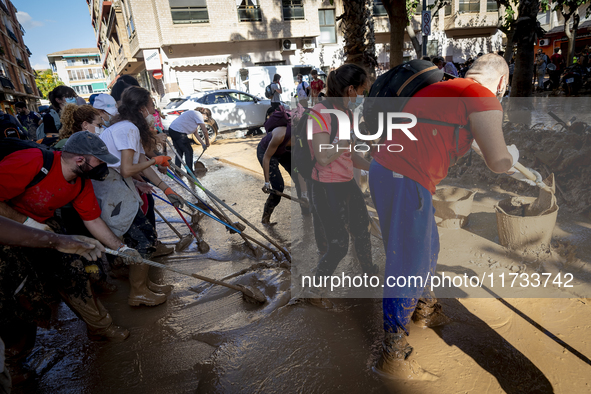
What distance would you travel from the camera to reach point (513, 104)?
21.6ft

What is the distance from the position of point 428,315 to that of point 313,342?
87 centimetres

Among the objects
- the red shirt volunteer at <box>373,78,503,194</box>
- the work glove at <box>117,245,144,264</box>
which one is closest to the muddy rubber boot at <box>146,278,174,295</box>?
the work glove at <box>117,245,144,264</box>

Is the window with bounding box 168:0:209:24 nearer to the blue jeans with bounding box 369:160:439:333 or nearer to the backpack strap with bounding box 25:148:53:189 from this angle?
the backpack strap with bounding box 25:148:53:189

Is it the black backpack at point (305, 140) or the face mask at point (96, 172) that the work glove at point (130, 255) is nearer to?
the face mask at point (96, 172)

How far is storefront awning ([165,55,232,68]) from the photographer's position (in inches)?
811

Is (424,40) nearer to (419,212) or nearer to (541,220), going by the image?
(541,220)

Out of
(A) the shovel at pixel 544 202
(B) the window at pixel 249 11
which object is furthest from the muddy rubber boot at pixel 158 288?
(B) the window at pixel 249 11

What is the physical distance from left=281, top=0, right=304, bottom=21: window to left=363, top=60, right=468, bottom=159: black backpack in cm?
2285

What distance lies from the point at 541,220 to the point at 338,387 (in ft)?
7.87

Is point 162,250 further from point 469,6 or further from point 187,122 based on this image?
point 469,6

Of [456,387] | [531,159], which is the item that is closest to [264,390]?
[456,387]

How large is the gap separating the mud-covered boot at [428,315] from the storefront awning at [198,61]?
71.0 ft

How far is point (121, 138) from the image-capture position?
9.33 feet

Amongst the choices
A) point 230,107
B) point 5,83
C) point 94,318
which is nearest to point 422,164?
point 94,318
